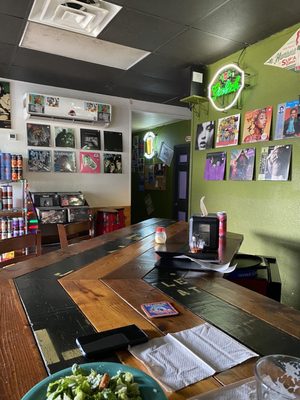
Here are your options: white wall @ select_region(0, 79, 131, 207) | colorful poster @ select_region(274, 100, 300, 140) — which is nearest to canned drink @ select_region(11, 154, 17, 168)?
white wall @ select_region(0, 79, 131, 207)

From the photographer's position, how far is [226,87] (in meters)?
3.11

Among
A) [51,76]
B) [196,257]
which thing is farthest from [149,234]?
[51,76]

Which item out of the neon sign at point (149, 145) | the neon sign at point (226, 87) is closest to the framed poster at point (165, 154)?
the neon sign at point (149, 145)

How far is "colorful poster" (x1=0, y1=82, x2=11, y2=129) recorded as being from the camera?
385 cm

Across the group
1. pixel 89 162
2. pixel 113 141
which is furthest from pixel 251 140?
pixel 89 162

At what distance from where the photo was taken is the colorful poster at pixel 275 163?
2521mm

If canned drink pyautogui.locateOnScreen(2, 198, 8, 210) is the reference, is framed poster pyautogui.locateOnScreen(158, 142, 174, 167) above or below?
above

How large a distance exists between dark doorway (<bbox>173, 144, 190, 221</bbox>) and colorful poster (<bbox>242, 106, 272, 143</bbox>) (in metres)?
3.09

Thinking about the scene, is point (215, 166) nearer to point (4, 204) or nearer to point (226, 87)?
point (226, 87)

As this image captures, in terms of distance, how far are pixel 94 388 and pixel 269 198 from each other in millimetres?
2559

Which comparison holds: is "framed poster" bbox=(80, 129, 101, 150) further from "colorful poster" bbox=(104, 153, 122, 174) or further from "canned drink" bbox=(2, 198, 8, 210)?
"canned drink" bbox=(2, 198, 8, 210)

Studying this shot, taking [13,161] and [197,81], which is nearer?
[197,81]

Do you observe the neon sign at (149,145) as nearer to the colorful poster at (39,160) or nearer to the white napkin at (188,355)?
the colorful poster at (39,160)

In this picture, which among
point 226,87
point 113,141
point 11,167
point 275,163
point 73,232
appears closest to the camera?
point 73,232
